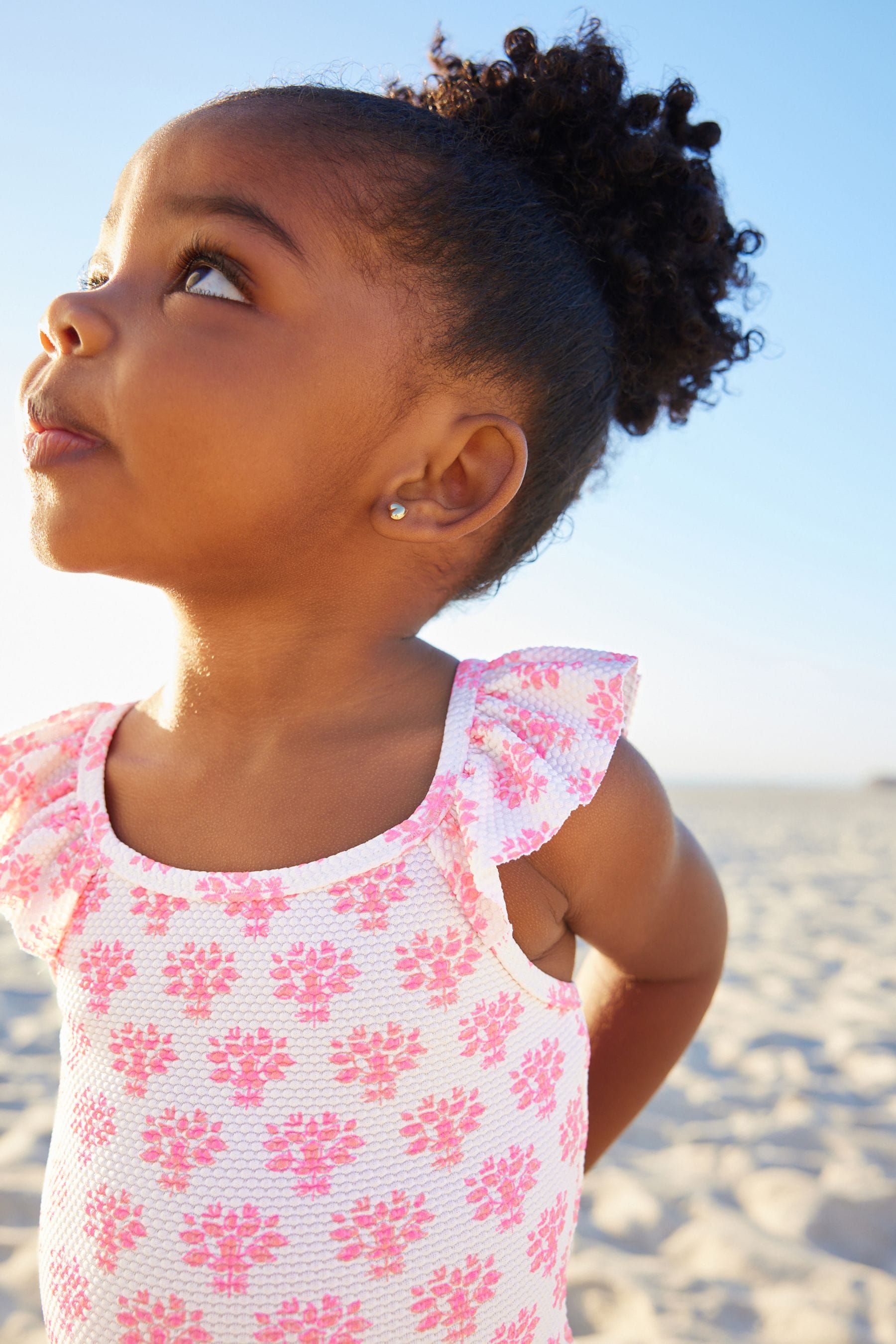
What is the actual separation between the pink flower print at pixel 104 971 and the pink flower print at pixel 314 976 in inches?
8.3

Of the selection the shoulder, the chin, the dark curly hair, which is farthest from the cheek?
the shoulder

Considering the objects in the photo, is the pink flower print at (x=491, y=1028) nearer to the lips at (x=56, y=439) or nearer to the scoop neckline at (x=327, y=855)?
the scoop neckline at (x=327, y=855)

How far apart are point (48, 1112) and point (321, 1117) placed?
1851 mm

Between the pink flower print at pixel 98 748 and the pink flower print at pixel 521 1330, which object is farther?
the pink flower print at pixel 98 748

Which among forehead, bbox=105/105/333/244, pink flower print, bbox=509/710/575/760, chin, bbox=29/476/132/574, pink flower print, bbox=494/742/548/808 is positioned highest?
forehead, bbox=105/105/333/244

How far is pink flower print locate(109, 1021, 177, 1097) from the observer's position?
1203mm

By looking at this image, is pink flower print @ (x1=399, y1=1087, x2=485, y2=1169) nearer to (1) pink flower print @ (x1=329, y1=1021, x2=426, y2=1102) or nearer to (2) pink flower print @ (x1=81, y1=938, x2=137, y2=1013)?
(1) pink flower print @ (x1=329, y1=1021, x2=426, y2=1102)

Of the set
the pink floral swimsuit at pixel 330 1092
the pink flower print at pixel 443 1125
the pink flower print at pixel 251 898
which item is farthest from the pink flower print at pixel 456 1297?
the pink flower print at pixel 251 898

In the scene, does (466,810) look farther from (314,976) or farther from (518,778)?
(314,976)

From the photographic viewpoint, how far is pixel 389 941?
3.89ft

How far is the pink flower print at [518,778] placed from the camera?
127 cm

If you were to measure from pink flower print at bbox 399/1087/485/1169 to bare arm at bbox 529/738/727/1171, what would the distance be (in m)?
0.30

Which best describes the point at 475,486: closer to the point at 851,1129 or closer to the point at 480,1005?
the point at 480,1005

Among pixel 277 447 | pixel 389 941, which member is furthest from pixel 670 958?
pixel 277 447
